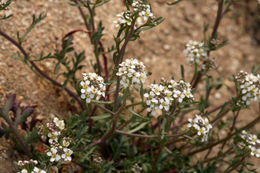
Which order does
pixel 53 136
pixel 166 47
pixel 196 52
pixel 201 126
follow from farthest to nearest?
pixel 166 47
pixel 196 52
pixel 201 126
pixel 53 136

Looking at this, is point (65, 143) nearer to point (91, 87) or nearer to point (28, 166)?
point (28, 166)

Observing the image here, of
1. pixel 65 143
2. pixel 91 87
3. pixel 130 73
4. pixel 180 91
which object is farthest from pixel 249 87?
pixel 65 143

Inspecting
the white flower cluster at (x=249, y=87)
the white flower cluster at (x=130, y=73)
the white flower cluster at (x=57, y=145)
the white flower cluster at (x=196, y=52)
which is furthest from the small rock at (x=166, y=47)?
the white flower cluster at (x=57, y=145)

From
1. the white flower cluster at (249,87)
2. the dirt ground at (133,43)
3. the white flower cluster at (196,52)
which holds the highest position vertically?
the dirt ground at (133,43)

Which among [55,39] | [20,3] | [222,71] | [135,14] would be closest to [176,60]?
[222,71]

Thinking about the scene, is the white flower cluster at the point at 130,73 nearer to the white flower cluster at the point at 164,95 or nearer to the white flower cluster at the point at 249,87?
the white flower cluster at the point at 164,95

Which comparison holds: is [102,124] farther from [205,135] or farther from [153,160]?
[205,135]

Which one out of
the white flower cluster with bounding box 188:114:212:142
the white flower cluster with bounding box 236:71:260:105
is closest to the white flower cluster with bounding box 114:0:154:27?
the white flower cluster with bounding box 188:114:212:142
